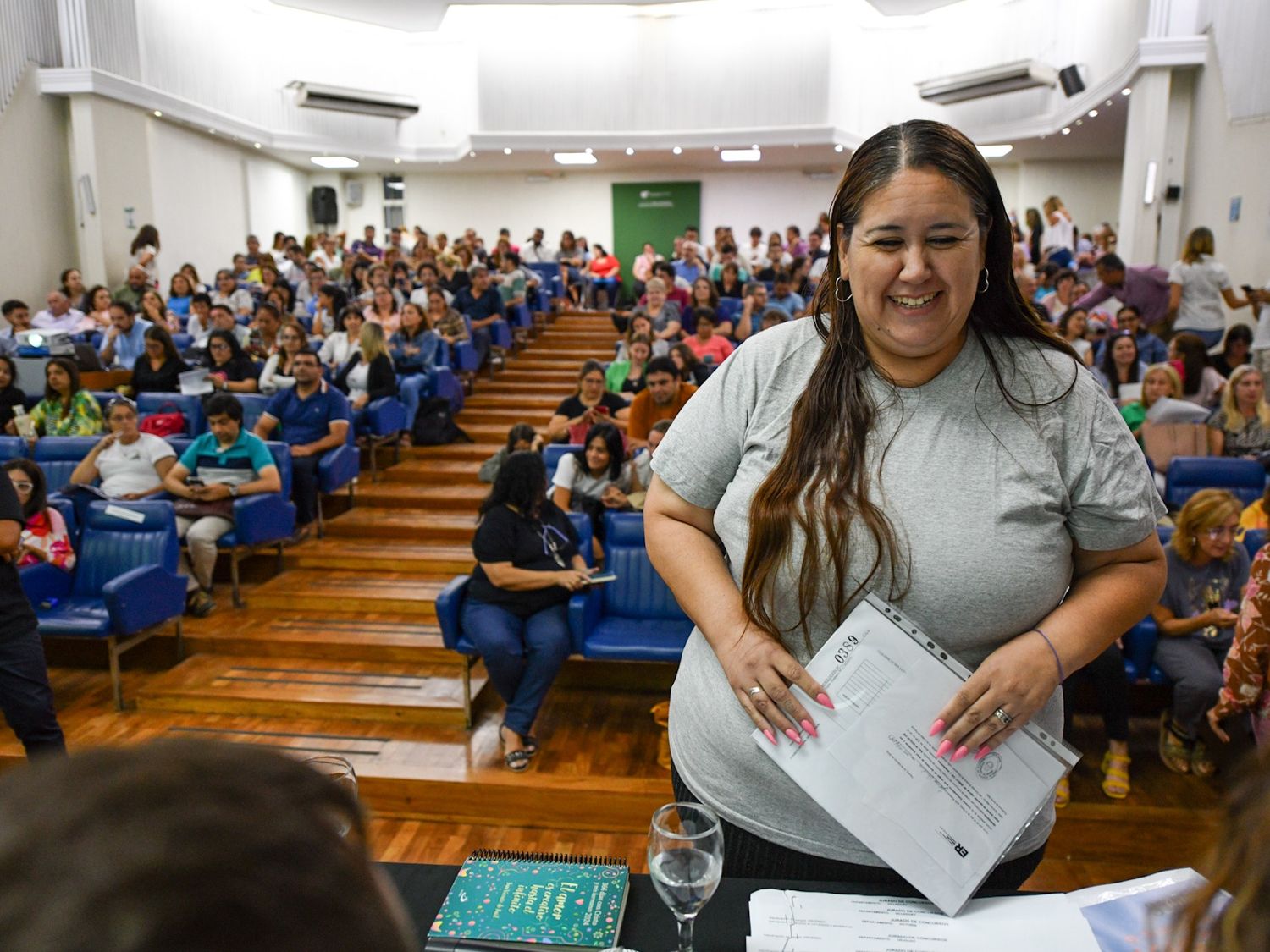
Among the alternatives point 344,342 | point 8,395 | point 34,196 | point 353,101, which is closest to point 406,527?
point 344,342

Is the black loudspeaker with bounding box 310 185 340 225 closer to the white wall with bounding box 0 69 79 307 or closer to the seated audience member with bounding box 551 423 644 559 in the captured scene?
the white wall with bounding box 0 69 79 307

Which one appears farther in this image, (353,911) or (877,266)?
(877,266)

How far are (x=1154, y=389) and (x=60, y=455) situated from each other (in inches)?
252

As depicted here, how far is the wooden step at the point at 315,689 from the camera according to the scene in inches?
171

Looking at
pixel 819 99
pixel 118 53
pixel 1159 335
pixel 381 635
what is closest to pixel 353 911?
pixel 381 635

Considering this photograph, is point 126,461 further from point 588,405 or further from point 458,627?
point 588,405

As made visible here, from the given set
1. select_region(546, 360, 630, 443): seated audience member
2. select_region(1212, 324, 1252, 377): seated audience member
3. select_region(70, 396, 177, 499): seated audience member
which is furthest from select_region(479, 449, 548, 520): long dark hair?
select_region(1212, 324, 1252, 377): seated audience member

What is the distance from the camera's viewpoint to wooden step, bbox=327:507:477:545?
20.1 feet

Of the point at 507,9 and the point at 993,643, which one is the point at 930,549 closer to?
the point at 993,643

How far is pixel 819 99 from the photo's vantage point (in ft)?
49.0

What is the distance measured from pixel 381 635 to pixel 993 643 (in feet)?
14.1

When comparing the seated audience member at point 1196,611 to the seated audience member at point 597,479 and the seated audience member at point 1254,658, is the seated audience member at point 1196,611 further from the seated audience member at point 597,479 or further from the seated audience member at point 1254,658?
the seated audience member at point 597,479

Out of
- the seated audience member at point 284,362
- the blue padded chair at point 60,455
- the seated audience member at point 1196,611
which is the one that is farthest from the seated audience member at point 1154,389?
the blue padded chair at point 60,455

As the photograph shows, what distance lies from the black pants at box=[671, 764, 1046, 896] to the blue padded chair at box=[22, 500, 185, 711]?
3.87m
